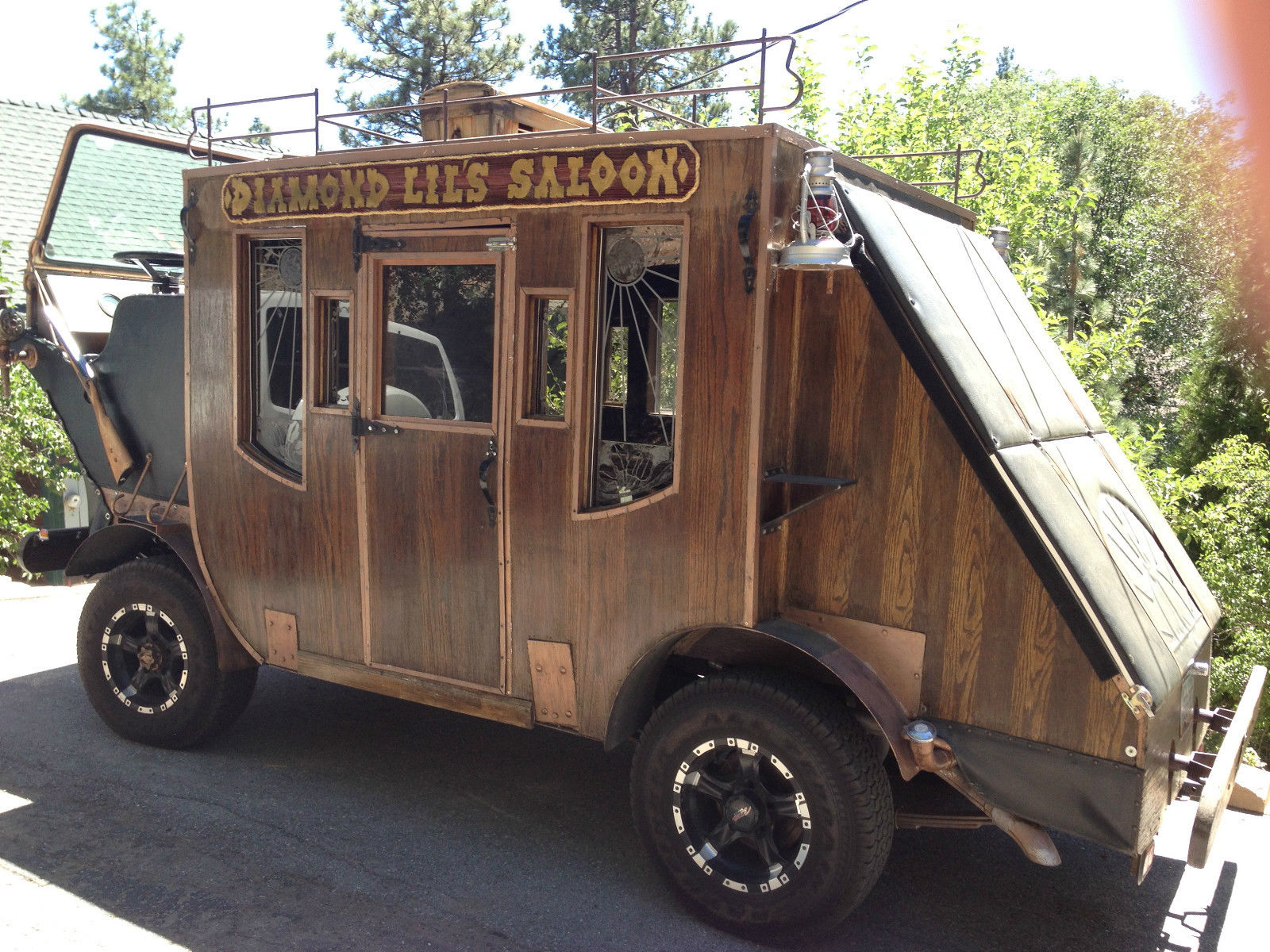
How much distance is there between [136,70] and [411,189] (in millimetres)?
45000

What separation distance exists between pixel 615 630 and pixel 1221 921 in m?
2.46

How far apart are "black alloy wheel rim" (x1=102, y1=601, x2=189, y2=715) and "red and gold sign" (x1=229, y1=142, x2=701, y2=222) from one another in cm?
202

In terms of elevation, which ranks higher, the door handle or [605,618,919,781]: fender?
the door handle

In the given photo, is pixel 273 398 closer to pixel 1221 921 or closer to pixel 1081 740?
pixel 1081 740

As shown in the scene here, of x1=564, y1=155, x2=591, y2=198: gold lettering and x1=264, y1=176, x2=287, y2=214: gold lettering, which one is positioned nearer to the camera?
x1=564, y1=155, x2=591, y2=198: gold lettering

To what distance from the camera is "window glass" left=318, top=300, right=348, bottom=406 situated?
4656 mm

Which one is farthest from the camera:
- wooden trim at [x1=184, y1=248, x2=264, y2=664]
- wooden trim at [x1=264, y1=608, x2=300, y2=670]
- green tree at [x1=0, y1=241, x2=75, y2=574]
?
green tree at [x1=0, y1=241, x2=75, y2=574]

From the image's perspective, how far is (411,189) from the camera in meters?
4.29

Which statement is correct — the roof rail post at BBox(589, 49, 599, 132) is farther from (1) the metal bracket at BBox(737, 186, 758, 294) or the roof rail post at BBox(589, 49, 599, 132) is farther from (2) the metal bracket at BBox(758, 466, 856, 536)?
(2) the metal bracket at BBox(758, 466, 856, 536)

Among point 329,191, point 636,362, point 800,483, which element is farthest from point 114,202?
point 800,483

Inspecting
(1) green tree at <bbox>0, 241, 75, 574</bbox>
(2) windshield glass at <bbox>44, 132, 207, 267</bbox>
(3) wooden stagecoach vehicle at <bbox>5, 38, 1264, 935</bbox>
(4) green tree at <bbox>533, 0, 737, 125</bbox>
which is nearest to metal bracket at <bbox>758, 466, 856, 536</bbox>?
(3) wooden stagecoach vehicle at <bbox>5, 38, 1264, 935</bbox>

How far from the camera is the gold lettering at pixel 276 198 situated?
4.66 meters

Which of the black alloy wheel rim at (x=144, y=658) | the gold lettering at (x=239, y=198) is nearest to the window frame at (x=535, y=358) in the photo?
the gold lettering at (x=239, y=198)

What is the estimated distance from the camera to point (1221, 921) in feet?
A: 12.8
